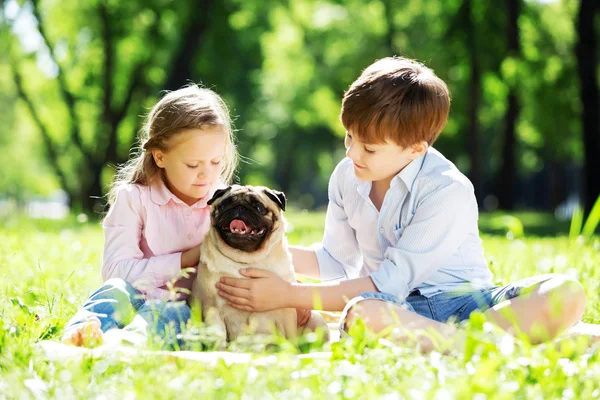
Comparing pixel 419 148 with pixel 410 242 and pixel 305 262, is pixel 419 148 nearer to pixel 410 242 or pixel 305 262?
pixel 410 242

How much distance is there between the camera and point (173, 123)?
422 centimetres

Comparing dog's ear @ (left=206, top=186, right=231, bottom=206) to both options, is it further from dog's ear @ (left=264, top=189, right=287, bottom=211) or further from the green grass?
the green grass

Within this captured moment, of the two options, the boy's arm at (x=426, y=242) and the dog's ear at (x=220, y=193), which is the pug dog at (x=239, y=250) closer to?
the dog's ear at (x=220, y=193)

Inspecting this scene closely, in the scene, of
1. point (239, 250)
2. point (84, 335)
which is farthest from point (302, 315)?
point (84, 335)

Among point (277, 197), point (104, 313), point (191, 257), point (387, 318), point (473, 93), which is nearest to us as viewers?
point (387, 318)

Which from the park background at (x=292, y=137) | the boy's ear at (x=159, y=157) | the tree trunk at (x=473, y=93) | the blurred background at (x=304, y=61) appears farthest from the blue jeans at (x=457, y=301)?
the tree trunk at (x=473, y=93)

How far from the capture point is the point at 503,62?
20.4m

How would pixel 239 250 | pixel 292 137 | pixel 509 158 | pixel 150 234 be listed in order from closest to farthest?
1. pixel 239 250
2. pixel 150 234
3. pixel 509 158
4. pixel 292 137

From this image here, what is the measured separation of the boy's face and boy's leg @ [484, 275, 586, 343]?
3.14ft

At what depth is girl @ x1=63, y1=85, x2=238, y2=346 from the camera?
161 inches

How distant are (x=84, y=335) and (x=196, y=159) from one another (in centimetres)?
127

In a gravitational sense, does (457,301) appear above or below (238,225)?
below

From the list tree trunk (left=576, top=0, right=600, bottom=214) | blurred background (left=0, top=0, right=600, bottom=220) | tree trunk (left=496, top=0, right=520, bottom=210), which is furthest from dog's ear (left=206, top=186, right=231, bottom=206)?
tree trunk (left=496, top=0, right=520, bottom=210)

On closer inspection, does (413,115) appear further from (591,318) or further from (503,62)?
(503,62)
